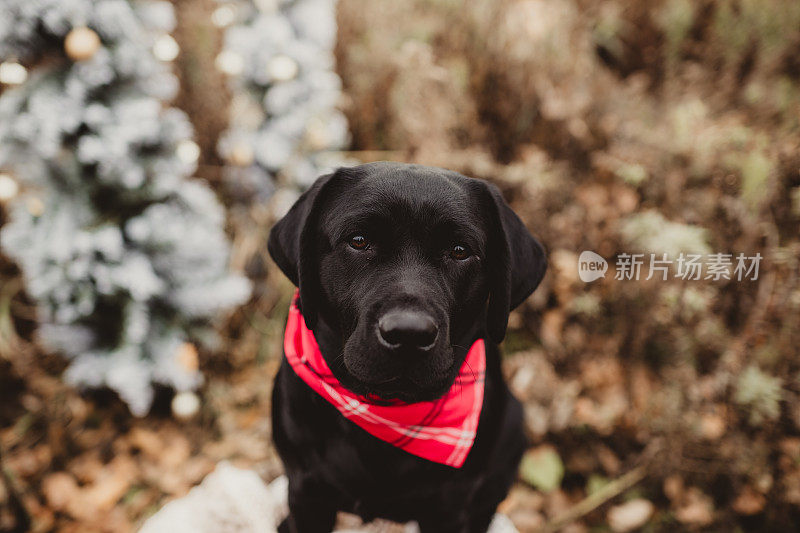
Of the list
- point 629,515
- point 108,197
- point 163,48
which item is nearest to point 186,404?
point 108,197

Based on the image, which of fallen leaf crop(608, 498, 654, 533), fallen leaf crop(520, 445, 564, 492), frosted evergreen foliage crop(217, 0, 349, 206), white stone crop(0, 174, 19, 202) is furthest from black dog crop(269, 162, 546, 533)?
frosted evergreen foliage crop(217, 0, 349, 206)

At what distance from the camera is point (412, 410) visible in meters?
1.74

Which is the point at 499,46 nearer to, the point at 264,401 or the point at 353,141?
the point at 353,141

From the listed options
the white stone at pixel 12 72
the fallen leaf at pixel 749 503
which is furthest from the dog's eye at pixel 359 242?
the fallen leaf at pixel 749 503

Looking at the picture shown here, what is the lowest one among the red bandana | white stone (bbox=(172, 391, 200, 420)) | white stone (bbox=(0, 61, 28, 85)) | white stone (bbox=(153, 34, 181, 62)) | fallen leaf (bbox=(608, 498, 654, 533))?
fallen leaf (bbox=(608, 498, 654, 533))

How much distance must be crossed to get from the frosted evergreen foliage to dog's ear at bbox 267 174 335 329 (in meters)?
2.22

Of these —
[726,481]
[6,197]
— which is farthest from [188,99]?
[726,481]

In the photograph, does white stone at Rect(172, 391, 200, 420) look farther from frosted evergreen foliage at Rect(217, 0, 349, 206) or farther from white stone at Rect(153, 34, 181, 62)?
white stone at Rect(153, 34, 181, 62)

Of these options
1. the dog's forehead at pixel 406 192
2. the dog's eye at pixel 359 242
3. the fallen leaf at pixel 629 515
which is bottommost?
the fallen leaf at pixel 629 515

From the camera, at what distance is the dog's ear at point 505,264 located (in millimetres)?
1684

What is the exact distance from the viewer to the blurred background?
274 centimetres

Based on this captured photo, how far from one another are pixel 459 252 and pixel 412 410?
582 mm

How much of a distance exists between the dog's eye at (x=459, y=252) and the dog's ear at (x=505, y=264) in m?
0.12

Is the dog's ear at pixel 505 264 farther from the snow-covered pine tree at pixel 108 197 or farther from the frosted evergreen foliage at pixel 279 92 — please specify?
the frosted evergreen foliage at pixel 279 92
